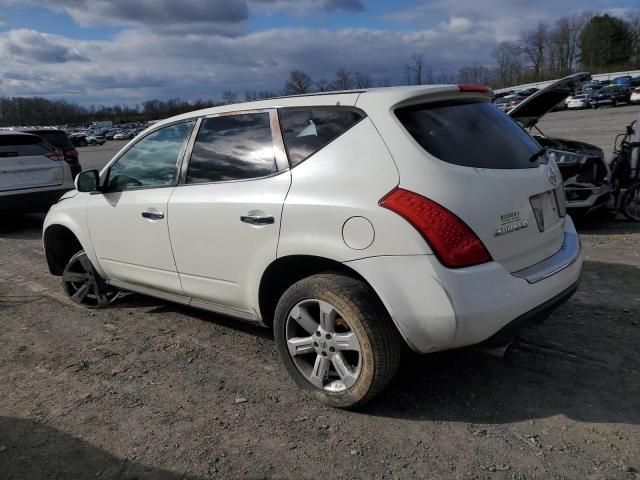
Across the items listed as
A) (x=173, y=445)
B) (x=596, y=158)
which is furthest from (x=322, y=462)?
(x=596, y=158)

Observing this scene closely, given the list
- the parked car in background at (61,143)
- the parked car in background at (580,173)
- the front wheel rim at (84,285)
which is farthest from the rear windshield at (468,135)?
the parked car in background at (61,143)

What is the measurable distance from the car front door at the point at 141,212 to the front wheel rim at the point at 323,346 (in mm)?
1209

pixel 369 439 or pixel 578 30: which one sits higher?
pixel 578 30

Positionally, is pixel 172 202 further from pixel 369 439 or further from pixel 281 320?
pixel 369 439

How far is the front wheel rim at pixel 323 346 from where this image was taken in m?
3.00

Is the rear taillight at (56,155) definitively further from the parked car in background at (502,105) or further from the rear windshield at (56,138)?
the parked car in background at (502,105)

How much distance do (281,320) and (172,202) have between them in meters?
1.25

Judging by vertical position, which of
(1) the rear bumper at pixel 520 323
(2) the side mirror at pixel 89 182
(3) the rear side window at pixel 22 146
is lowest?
(1) the rear bumper at pixel 520 323

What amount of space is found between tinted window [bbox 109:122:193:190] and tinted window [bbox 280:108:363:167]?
39.1 inches

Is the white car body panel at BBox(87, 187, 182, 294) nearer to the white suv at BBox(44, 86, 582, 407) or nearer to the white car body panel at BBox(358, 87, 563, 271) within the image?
the white suv at BBox(44, 86, 582, 407)

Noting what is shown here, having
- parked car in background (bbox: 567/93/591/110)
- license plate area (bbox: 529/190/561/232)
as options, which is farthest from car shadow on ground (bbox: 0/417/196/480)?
parked car in background (bbox: 567/93/591/110)

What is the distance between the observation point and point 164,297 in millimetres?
4250

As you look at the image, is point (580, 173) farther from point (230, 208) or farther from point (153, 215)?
point (153, 215)

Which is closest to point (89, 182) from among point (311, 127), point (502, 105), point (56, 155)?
point (311, 127)
